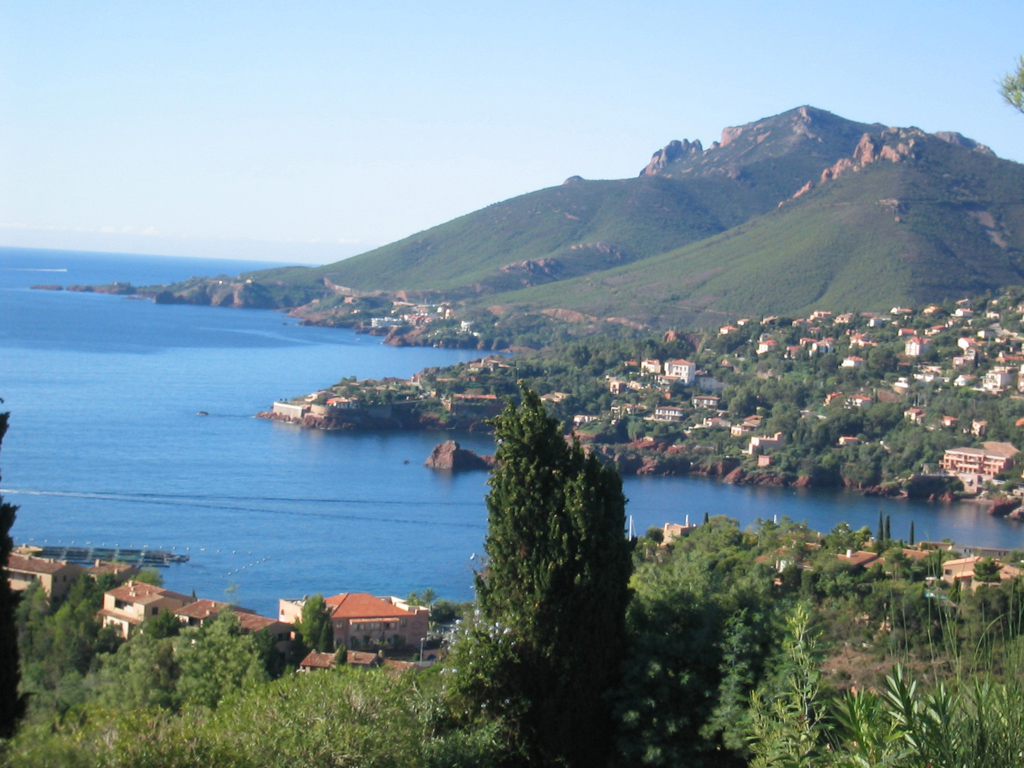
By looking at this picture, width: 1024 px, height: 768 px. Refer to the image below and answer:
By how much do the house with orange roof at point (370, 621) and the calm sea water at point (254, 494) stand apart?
2.32m

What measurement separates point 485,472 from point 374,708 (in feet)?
75.0

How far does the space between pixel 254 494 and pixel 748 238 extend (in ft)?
161

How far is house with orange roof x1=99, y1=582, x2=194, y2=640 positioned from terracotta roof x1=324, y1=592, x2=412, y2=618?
1830mm

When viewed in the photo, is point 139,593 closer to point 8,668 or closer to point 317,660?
point 317,660

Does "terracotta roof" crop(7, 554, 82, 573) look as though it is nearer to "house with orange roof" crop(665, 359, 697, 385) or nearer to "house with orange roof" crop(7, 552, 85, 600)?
"house with orange roof" crop(7, 552, 85, 600)

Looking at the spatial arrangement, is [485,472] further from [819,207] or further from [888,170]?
[888,170]

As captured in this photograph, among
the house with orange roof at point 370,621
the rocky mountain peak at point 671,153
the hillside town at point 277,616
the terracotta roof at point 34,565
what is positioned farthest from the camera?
the rocky mountain peak at point 671,153

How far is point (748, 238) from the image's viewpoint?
217 feet

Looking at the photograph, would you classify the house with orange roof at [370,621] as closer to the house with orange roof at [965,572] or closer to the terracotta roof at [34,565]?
the terracotta roof at [34,565]

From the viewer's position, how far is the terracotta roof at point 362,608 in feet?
42.7

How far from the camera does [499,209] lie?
93.3 m

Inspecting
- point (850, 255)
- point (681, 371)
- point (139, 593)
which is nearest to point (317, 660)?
point (139, 593)

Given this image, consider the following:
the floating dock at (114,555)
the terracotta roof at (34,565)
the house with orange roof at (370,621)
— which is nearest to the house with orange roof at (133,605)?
the terracotta roof at (34,565)

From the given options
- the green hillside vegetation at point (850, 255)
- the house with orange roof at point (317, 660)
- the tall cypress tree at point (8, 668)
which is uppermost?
the green hillside vegetation at point (850, 255)
